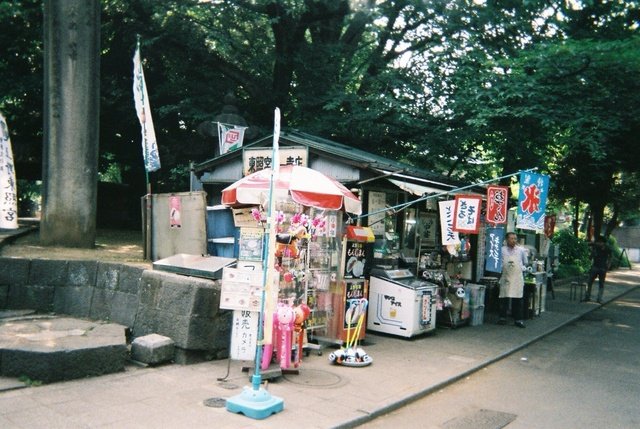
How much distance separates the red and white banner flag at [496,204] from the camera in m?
10.8

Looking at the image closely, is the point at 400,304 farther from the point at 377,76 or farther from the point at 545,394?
the point at 377,76

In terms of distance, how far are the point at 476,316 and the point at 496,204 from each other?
3.00m

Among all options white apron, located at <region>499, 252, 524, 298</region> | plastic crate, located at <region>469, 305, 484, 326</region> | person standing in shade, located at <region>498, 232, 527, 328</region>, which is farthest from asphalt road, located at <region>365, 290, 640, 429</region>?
plastic crate, located at <region>469, 305, 484, 326</region>

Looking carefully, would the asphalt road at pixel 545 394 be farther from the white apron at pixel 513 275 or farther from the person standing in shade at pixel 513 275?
the white apron at pixel 513 275

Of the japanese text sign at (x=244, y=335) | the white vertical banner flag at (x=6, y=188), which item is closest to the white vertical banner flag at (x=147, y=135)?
the white vertical banner flag at (x=6, y=188)

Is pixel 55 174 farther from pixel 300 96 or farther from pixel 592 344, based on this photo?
pixel 592 344

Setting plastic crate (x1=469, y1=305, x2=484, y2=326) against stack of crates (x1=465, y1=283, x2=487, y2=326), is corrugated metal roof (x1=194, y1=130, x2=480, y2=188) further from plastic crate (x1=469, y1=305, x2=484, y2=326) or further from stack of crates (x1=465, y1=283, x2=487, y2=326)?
→ plastic crate (x1=469, y1=305, x2=484, y2=326)

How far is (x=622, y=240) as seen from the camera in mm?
48000

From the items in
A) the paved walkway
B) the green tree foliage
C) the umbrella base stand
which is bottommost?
the paved walkway

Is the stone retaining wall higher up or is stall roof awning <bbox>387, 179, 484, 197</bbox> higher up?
stall roof awning <bbox>387, 179, 484, 197</bbox>

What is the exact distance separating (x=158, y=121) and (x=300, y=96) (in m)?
6.00

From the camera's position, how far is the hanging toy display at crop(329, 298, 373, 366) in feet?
25.7

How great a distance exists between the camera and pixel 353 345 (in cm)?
844

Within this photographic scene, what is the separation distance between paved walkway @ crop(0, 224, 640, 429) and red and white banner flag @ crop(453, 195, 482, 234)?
2437mm
